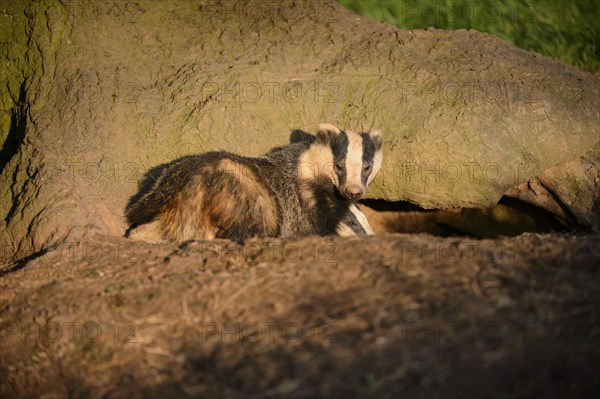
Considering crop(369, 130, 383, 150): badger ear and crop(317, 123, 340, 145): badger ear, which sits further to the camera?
crop(369, 130, 383, 150): badger ear

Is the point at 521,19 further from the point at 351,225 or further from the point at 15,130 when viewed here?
the point at 15,130

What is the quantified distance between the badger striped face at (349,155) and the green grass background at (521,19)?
2.33 m

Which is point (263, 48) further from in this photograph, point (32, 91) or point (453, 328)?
point (453, 328)

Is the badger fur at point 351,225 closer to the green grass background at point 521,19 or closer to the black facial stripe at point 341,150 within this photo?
the black facial stripe at point 341,150

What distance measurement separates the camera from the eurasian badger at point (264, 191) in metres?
4.73

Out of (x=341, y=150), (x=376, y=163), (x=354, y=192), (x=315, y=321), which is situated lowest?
(x=315, y=321)

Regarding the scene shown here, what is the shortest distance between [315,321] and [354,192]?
2264 mm

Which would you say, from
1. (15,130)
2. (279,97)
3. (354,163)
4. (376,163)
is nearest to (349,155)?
(354,163)

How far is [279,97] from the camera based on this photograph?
593cm

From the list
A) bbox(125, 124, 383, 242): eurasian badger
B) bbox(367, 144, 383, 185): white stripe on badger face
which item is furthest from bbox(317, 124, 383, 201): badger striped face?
bbox(367, 144, 383, 185): white stripe on badger face

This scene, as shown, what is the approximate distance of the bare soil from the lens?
2.80 meters

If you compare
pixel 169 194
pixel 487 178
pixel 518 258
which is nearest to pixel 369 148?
pixel 487 178

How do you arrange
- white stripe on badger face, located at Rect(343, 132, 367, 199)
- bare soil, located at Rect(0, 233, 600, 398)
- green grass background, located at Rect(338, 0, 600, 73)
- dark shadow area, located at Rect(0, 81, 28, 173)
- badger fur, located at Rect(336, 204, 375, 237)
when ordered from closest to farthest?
bare soil, located at Rect(0, 233, 600, 398)
white stripe on badger face, located at Rect(343, 132, 367, 199)
badger fur, located at Rect(336, 204, 375, 237)
dark shadow area, located at Rect(0, 81, 28, 173)
green grass background, located at Rect(338, 0, 600, 73)

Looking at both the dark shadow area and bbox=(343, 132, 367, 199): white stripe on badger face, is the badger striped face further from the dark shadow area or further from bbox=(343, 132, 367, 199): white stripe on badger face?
the dark shadow area
